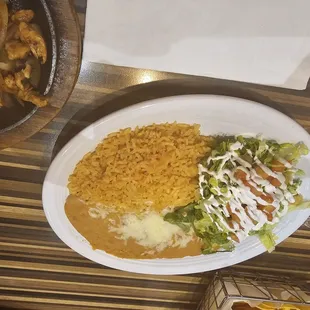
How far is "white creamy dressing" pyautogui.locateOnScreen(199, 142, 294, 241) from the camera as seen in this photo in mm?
1976

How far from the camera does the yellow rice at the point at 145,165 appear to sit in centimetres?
196

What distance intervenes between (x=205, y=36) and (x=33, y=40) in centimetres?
60

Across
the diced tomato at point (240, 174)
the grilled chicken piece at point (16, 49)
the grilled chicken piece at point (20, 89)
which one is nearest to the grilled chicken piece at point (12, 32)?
the grilled chicken piece at point (16, 49)

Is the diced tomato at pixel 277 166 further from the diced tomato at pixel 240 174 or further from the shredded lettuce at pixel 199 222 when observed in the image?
the shredded lettuce at pixel 199 222

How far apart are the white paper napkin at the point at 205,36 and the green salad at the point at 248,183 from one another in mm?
284

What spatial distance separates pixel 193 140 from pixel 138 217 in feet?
1.48

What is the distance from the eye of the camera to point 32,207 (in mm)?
2246

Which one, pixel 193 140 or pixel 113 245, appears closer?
pixel 193 140

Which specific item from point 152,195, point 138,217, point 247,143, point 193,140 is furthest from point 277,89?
point 138,217

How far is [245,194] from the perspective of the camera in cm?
200

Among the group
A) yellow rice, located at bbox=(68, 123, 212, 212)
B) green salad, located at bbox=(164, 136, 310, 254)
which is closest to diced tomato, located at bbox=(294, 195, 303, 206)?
green salad, located at bbox=(164, 136, 310, 254)

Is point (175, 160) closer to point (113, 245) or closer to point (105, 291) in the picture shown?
point (113, 245)

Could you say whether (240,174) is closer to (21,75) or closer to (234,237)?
(234,237)

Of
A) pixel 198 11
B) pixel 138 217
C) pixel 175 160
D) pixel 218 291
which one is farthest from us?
pixel 218 291
